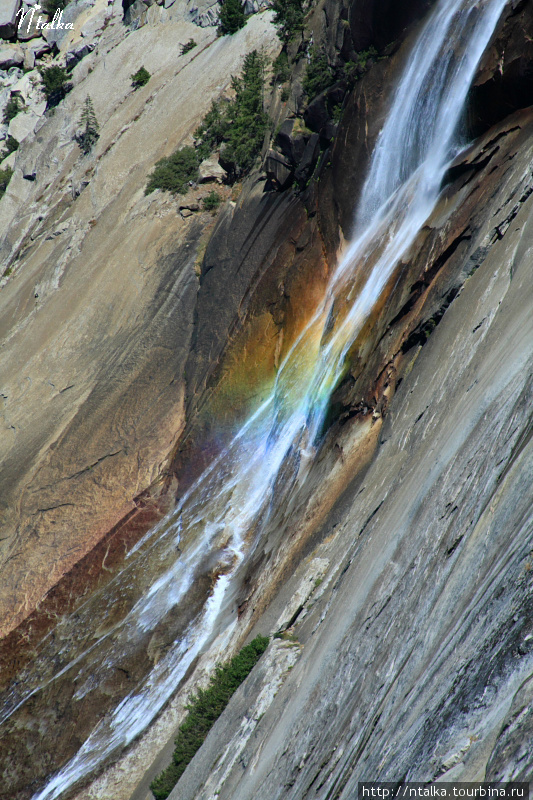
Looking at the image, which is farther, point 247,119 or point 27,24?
point 27,24

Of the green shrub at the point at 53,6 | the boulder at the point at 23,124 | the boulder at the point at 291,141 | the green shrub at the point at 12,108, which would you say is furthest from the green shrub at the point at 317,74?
the green shrub at the point at 53,6

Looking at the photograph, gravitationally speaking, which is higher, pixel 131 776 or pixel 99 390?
pixel 99 390

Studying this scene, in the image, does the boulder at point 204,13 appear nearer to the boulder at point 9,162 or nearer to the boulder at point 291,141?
the boulder at point 9,162

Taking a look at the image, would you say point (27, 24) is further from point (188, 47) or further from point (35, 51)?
point (188, 47)

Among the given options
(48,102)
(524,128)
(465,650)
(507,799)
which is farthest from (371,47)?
(48,102)

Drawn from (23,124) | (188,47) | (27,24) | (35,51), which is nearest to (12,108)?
(23,124)

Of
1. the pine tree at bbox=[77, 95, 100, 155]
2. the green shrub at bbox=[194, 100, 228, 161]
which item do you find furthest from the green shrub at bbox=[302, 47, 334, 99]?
the pine tree at bbox=[77, 95, 100, 155]

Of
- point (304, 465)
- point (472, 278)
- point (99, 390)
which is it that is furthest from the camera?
point (99, 390)

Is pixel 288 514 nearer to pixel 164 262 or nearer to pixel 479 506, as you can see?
pixel 479 506
